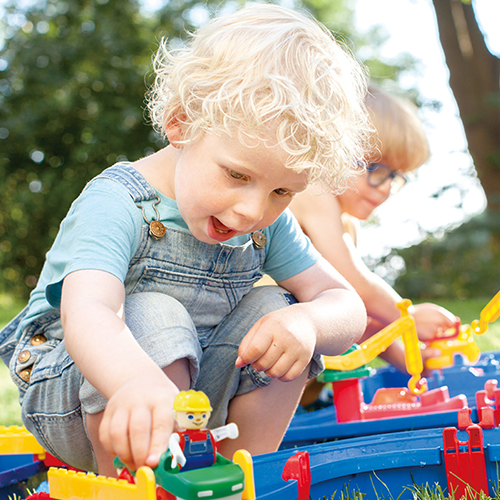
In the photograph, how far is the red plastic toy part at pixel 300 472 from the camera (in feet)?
3.07

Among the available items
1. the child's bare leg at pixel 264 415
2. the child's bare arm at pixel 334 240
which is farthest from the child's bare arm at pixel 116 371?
the child's bare arm at pixel 334 240

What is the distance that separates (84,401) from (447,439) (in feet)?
1.97

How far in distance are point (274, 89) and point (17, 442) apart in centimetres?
95

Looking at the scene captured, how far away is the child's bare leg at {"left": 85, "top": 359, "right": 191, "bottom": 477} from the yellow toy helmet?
32cm

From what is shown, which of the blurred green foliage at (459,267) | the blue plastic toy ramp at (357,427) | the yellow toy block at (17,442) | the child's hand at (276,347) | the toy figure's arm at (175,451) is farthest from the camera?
the blurred green foliage at (459,267)

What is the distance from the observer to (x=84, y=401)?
97 centimetres

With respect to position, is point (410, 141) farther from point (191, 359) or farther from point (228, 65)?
point (191, 359)

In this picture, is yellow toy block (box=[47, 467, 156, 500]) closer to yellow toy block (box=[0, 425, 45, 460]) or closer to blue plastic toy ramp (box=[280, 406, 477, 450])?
yellow toy block (box=[0, 425, 45, 460])

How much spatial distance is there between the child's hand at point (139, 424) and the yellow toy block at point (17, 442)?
73 centimetres

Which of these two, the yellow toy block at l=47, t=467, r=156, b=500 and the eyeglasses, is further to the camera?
the eyeglasses

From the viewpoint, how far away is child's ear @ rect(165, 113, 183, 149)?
1094 mm

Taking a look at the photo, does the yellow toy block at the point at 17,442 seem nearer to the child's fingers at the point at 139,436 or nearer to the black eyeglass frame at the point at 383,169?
the child's fingers at the point at 139,436

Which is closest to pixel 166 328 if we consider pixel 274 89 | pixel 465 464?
pixel 274 89

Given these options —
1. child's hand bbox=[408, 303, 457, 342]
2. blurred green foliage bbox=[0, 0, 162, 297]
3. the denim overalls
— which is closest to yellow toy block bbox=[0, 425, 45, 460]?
the denim overalls
